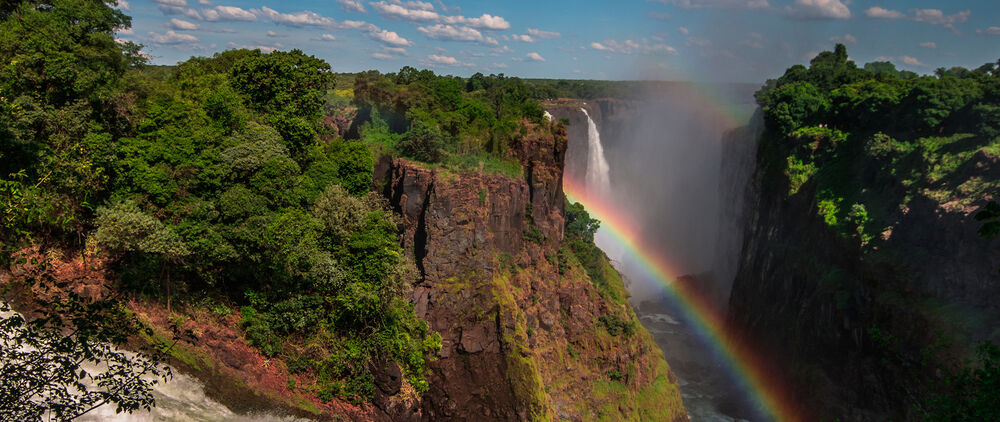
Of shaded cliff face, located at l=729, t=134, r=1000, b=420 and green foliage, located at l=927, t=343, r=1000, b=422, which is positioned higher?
green foliage, located at l=927, t=343, r=1000, b=422

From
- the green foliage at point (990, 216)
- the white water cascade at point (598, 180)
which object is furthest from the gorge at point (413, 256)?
the white water cascade at point (598, 180)

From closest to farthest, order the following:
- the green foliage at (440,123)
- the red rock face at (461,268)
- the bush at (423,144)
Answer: the red rock face at (461,268)
the bush at (423,144)
the green foliage at (440,123)

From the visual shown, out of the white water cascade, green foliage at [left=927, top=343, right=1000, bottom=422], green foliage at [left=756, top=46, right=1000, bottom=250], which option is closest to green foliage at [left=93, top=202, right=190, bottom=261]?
green foliage at [left=927, top=343, right=1000, bottom=422]

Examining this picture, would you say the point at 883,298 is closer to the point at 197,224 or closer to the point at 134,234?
the point at 197,224

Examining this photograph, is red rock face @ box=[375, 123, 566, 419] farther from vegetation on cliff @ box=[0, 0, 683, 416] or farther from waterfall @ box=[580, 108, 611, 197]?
waterfall @ box=[580, 108, 611, 197]

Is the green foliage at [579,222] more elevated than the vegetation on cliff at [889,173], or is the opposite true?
the vegetation on cliff at [889,173]

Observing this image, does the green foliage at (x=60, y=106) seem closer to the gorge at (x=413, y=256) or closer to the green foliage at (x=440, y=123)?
the gorge at (x=413, y=256)

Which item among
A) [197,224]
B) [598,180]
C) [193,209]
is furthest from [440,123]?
[598,180]
